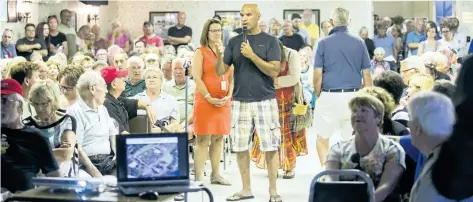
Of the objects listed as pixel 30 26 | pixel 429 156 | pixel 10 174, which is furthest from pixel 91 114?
pixel 30 26

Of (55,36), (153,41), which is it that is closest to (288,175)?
(55,36)

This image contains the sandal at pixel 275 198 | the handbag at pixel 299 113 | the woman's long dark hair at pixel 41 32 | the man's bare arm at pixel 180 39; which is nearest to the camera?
the sandal at pixel 275 198

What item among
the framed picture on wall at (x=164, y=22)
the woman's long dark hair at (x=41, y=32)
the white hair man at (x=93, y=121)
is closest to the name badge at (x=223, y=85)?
the white hair man at (x=93, y=121)

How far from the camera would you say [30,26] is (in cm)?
1319

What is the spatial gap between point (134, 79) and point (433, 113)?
485cm

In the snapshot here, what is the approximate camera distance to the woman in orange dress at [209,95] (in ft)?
25.5

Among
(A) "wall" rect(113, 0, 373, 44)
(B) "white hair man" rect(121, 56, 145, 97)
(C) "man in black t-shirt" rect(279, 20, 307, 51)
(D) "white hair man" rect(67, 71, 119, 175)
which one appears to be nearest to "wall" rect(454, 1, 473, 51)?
(C) "man in black t-shirt" rect(279, 20, 307, 51)

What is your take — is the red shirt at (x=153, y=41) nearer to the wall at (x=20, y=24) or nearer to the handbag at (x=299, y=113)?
the wall at (x=20, y=24)

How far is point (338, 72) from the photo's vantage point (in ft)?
25.3

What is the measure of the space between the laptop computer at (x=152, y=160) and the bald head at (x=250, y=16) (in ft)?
9.21

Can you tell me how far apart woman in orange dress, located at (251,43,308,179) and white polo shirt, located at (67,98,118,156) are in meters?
2.19

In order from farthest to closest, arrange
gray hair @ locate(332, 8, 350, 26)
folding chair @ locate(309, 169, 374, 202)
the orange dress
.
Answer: the orange dress → gray hair @ locate(332, 8, 350, 26) → folding chair @ locate(309, 169, 374, 202)

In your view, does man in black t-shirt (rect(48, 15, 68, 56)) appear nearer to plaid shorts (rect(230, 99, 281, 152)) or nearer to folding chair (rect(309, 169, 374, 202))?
plaid shorts (rect(230, 99, 281, 152))

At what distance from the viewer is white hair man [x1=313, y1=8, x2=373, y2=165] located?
25.3 feet
